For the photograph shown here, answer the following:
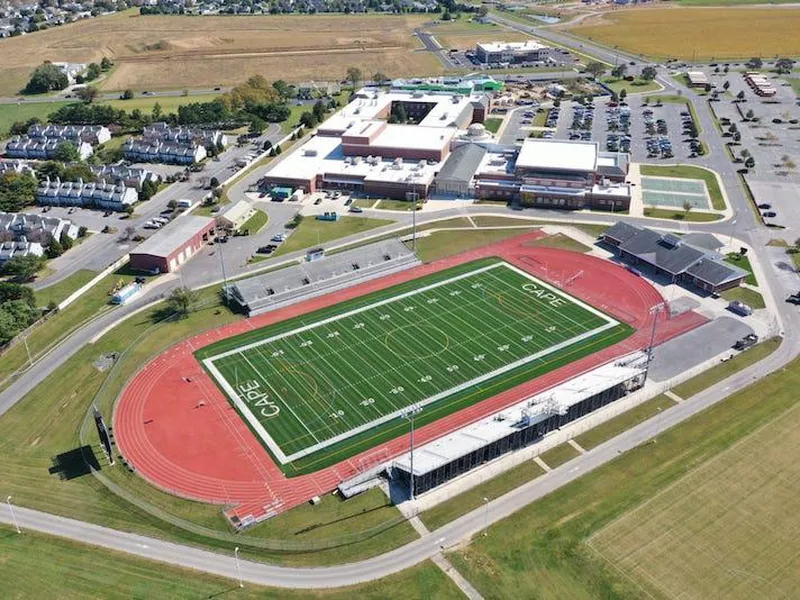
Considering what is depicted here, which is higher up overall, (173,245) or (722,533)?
(173,245)

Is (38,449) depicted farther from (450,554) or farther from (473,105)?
(473,105)

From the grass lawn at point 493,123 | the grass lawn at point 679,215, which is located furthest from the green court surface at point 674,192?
the grass lawn at point 493,123

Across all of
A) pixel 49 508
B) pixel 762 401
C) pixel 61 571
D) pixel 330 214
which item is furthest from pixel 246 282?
pixel 762 401

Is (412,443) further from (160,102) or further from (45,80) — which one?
(45,80)

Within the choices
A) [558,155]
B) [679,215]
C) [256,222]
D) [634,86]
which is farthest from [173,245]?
[634,86]

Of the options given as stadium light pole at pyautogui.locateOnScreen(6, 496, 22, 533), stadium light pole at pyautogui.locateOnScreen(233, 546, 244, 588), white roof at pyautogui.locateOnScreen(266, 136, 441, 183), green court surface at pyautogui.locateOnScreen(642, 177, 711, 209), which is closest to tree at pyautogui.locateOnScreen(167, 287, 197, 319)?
stadium light pole at pyautogui.locateOnScreen(6, 496, 22, 533)

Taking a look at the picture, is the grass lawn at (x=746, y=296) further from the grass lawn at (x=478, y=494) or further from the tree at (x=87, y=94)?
the tree at (x=87, y=94)

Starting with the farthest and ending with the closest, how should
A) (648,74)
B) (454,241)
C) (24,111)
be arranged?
1. (648,74)
2. (24,111)
3. (454,241)
